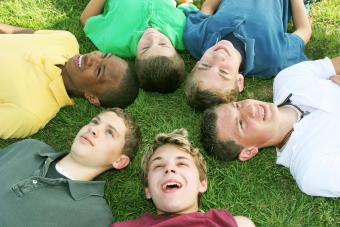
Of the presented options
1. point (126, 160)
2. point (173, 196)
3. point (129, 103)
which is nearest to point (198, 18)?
point (129, 103)

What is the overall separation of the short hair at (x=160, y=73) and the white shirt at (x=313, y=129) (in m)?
0.86

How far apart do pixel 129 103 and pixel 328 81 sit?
1.70 meters

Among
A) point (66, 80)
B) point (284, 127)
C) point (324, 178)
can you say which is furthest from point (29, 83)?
point (324, 178)

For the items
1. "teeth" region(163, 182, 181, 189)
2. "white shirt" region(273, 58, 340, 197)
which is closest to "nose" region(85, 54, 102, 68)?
"teeth" region(163, 182, 181, 189)

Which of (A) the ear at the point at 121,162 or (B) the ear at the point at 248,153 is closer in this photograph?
(A) the ear at the point at 121,162

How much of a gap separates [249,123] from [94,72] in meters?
1.35

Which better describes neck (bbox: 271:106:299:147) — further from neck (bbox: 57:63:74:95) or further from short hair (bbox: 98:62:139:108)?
neck (bbox: 57:63:74:95)

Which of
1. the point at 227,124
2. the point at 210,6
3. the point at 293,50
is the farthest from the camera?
the point at 210,6

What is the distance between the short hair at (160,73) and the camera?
380cm

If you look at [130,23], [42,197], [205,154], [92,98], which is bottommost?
[205,154]

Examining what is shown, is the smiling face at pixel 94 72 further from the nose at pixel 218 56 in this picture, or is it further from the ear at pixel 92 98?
the nose at pixel 218 56

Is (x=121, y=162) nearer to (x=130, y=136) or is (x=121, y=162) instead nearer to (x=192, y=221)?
(x=130, y=136)

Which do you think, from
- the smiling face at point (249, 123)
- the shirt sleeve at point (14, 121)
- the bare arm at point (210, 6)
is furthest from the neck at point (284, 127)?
the shirt sleeve at point (14, 121)

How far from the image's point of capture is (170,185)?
118 inches
